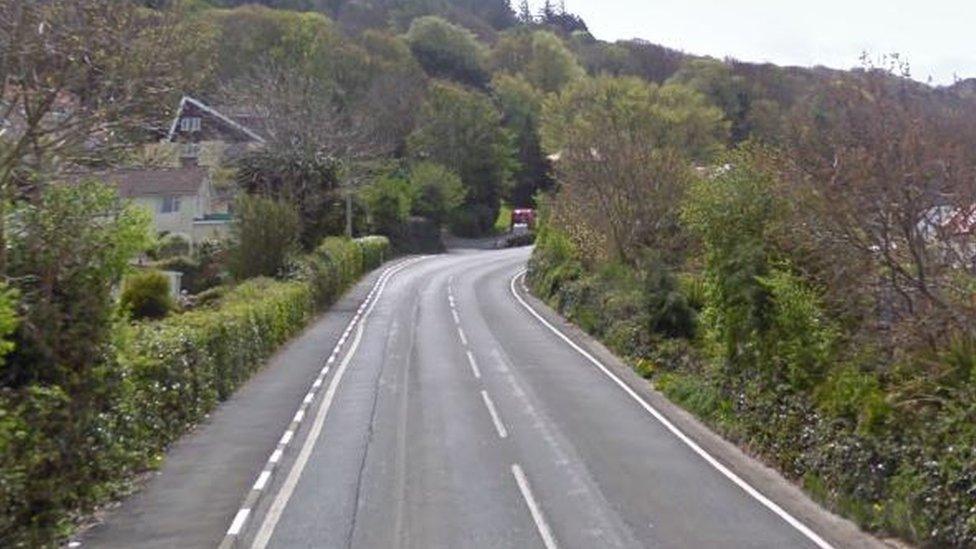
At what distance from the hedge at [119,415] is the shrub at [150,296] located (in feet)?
6.15

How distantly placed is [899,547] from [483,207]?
299 feet

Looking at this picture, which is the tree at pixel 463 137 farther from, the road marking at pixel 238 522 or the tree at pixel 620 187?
the road marking at pixel 238 522

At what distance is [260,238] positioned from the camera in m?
47.5

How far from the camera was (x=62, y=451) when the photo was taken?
1534 centimetres

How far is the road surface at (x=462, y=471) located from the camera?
15.3 metres

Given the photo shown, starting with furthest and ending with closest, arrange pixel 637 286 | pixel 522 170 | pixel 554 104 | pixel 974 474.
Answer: pixel 522 170 < pixel 554 104 < pixel 637 286 < pixel 974 474

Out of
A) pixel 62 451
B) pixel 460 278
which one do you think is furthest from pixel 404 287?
pixel 62 451

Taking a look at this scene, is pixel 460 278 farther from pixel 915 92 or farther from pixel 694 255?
pixel 915 92

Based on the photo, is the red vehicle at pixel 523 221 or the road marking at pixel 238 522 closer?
the road marking at pixel 238 522

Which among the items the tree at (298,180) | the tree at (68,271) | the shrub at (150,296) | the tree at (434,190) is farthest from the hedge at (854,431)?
the tree at (434,190)

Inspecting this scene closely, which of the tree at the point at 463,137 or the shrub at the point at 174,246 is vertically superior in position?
the tree at the point at 463,137

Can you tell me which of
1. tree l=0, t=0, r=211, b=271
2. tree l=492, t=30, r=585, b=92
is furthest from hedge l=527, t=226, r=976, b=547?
tree l=492, t=30, r=585, b=92

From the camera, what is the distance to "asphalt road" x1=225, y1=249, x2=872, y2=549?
15289 mm

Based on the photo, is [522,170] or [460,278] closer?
[460,278]
